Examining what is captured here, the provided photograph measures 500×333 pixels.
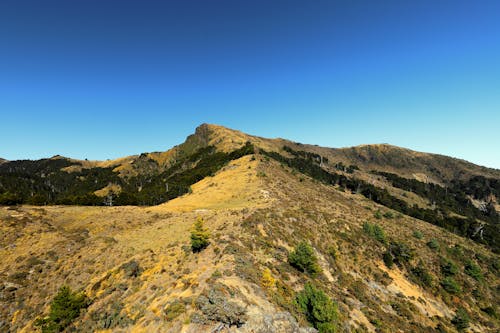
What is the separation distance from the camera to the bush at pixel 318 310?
76.5 feet

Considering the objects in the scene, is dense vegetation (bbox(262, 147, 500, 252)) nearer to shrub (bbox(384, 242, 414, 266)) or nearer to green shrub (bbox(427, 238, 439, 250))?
green shrub (bbox(427, 238, 439, 250))

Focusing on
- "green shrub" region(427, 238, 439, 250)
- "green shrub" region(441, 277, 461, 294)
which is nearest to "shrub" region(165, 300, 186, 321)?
"green shrub" region(441, 277, 461, 294)

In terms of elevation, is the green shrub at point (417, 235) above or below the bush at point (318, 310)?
below

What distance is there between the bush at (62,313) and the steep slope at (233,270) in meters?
→ 0.95

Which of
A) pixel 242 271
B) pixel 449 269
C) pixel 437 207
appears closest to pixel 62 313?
pixel 242 271

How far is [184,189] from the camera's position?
97125 millimetres

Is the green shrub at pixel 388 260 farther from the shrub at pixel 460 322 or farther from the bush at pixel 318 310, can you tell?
the bush at pixel 318 310

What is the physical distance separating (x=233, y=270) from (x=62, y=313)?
18.6 metres

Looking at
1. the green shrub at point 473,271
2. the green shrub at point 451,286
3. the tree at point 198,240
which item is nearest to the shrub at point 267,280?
the tree at point 198,240

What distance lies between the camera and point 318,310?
2397 cm

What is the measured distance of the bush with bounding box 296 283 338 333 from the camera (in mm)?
23308

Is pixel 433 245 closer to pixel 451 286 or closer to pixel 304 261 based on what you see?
pixel 451 286

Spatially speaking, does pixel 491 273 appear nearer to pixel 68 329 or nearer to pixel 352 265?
pixel 352 265

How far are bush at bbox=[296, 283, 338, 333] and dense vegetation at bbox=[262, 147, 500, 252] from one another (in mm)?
95381
